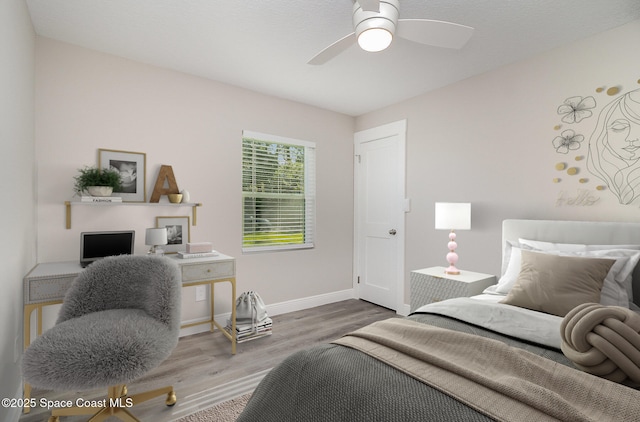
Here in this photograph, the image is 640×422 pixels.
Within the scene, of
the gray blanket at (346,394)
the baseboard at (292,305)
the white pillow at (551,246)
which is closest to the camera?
the gray blanket at (346,394)

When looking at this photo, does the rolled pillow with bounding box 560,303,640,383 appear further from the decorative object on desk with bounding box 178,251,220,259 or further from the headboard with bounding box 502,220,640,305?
the decorative object on desk with bounding box 178,251,220,259

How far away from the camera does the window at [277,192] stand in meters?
3.54

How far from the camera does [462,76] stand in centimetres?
309

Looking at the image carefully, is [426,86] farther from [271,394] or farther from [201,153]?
[271,394]

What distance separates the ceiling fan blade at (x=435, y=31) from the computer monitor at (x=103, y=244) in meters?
2.50

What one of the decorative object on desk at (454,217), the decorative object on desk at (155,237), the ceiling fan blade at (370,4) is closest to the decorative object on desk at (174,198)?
the decorative object on desk at (155,237)

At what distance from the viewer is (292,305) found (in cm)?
381

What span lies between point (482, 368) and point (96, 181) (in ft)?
9.23

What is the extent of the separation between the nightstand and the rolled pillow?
134 centimetres

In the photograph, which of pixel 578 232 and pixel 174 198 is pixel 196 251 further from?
pixel 578 232

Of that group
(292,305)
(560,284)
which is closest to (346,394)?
(560,284)

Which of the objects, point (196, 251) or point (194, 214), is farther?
point (194, 214)

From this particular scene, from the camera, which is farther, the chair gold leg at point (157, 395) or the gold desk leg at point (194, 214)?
the gold desk leg at point (194, 214)

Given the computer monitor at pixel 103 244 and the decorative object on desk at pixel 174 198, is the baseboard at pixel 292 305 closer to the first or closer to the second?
the computer monitor at pixel 103 244
